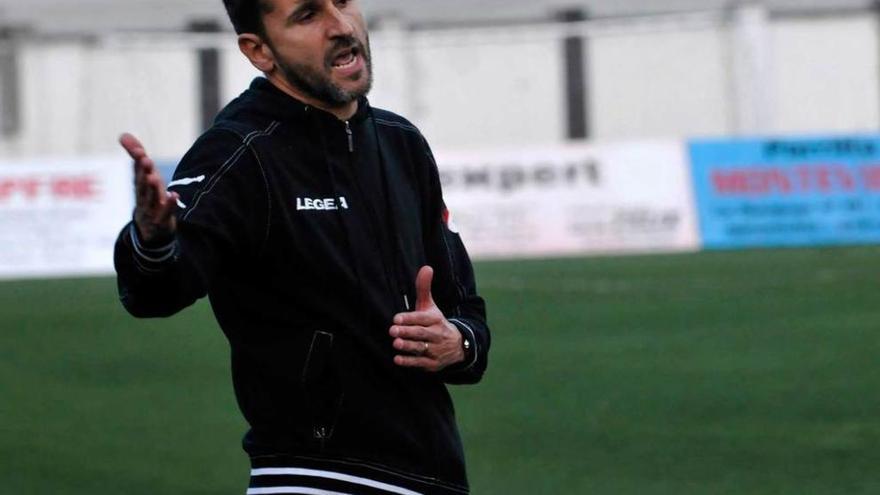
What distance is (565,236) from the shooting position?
71.3ft

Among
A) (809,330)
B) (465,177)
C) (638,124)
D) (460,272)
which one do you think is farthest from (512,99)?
(460,272)

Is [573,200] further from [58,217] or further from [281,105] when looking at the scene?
[281,105]

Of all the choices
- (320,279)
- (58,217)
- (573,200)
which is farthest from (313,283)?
(573,200)

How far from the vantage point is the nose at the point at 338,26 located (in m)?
3.56

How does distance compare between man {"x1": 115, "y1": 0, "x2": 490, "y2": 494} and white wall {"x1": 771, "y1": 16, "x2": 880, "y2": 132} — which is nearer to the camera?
man {"x1": 115, "y1": 0, "x2": 490, "y2": 494}

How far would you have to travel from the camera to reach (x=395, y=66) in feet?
91.6

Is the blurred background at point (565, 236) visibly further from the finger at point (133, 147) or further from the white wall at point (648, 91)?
the finger at point (133, 147)

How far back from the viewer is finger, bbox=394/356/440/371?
3.46 metres

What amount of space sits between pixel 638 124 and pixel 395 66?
206 inches

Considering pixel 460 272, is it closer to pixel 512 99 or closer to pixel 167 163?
pixel 167 163

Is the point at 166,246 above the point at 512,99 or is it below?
below

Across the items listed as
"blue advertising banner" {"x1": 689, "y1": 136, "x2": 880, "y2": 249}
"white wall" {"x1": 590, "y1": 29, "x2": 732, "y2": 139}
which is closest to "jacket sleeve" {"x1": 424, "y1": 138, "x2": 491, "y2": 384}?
"blue advertising banner" {"x1": 689, "y1": 136, "x2": 880, "y2": 249}

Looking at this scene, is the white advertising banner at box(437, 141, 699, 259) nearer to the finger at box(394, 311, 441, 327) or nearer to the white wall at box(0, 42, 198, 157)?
the white wall at box(0, 42, 198, 157)

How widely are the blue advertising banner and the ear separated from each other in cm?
1825
